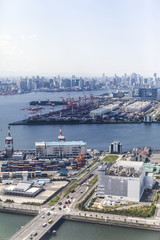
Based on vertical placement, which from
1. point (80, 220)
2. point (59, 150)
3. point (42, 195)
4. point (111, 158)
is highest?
point (59, 150)

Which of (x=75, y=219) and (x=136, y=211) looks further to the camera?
(x=136, y=211)

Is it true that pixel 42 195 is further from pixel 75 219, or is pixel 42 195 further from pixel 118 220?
pixel 118 220

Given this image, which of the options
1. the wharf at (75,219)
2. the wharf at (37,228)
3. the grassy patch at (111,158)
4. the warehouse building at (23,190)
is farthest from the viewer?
the grassy patch at (111,158)

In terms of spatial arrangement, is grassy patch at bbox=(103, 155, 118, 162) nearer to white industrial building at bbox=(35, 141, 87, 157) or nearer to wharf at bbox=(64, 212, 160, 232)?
white industrial building at bbox=(35, 141, 87, 157)

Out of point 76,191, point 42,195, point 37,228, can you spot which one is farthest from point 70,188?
point 37,228

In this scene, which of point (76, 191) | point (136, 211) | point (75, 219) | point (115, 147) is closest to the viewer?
point (75, 219)

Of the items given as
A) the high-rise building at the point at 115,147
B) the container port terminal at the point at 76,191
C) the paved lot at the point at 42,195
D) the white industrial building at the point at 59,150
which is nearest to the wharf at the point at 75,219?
the container port terminal at the point at 76,191

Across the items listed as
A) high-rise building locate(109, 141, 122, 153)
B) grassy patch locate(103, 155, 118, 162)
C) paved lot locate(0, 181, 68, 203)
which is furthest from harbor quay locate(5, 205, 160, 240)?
high-rise building locate(109, 141, 122, 153)

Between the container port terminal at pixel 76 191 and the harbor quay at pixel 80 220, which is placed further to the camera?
the container port terminal at pixel 76 191

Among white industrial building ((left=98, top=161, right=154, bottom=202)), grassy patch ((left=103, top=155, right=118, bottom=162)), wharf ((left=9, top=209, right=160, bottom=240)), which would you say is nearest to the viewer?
wharf ((left=9, top=209, right=160, bottom=240))

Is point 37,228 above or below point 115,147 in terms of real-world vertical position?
below

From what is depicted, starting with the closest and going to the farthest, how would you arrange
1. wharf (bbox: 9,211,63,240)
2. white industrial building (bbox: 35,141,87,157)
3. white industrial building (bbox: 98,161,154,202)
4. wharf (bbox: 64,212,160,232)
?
wharf (bbox: 9,211,63,240) → wharf (bbox: 64,212,160,232) → white industrial building (bbox: 98,161,154,202) → white industrial building (bbox: 35,141,87,157)

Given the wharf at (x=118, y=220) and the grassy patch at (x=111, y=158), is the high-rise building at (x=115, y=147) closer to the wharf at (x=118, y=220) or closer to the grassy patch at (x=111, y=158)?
the grassy patch at (x=111, y=158)

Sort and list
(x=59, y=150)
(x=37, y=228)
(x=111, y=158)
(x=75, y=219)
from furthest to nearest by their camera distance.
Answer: (x=59, y=150) → (x=111, y=158) → (x=75, y=219) → (x=37, y=228)
